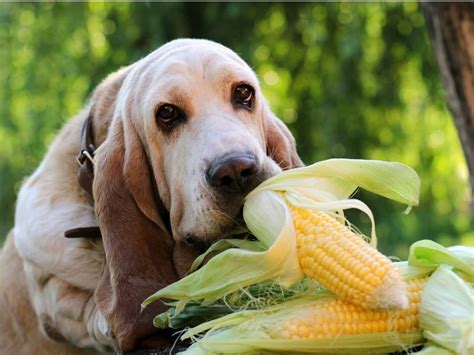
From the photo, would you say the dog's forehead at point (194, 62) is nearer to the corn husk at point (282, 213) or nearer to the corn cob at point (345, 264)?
the corn husk at point (282, 213)

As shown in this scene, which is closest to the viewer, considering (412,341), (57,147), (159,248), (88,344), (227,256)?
(412,341)

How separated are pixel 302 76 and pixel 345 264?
24.5 feet

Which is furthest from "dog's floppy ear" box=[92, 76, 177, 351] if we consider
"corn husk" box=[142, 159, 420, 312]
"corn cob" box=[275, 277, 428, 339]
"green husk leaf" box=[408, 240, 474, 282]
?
"green husk leaf" box=[408, 240, 474, 282]

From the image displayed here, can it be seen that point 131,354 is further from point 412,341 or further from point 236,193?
point 412,341

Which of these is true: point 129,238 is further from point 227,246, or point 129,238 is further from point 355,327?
point 355,327

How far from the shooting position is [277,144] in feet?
14.1

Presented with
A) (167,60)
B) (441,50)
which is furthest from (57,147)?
(441,50)

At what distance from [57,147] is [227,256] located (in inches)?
78.2

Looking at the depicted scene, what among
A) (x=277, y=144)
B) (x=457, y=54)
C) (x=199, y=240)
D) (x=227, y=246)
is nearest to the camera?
(x=227, y=246)

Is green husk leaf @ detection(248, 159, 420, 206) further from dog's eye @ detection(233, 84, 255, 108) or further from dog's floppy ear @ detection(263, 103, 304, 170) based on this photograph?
dog's floppy ear @ detection(263, 103, 304, 170)

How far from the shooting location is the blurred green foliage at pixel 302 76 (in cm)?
971

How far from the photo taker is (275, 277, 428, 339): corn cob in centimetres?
293

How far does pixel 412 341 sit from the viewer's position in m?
2.95

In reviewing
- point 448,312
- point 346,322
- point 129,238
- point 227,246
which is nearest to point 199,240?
point 227,246
